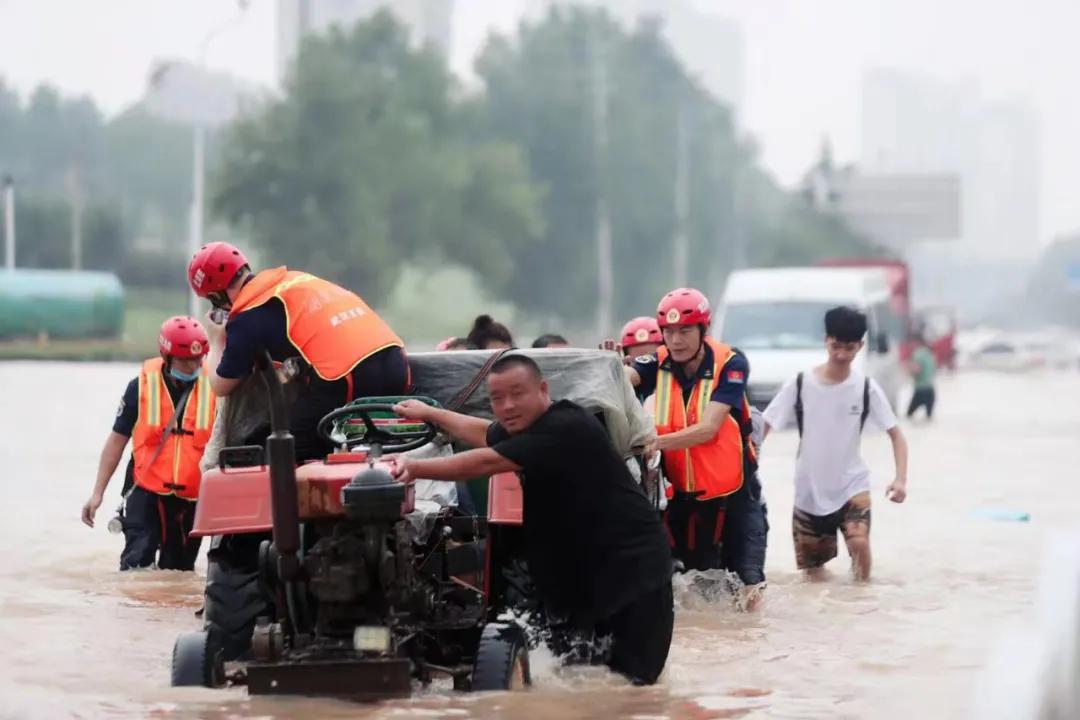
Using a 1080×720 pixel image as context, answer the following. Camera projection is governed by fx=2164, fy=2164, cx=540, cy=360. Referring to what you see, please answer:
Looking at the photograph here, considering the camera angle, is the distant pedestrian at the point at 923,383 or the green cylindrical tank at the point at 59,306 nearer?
the distant pedestrian at the point at 923,383

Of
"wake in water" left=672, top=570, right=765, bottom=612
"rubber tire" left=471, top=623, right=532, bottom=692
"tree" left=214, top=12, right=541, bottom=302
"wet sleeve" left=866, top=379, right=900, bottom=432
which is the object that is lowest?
"wake in water" left=672, top=570, right=765, bottom=612

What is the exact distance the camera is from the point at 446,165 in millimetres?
73312

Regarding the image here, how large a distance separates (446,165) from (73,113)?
80.8 ft

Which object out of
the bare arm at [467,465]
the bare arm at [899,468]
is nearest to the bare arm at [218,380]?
the bare arm at [467,465]

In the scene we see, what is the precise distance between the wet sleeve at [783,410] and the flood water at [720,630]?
38.3 inches

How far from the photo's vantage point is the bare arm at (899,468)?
1162cm

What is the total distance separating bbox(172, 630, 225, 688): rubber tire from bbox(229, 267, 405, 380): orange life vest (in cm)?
115

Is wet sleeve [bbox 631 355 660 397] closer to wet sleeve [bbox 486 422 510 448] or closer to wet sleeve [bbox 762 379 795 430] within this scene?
wet sleeve [bbox 762 379 795 430]

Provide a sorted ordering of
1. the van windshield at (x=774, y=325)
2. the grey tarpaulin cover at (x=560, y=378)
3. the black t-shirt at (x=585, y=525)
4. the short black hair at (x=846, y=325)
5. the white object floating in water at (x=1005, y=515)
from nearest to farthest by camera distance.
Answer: the black t-shirt at (x=585, y=525) → the grey tarpaulin cover at (x=560, y=378) → the short black hair at (x=846, y=325) → the white object floating in water at (x=1005, y=515) → the van windshield at (x=774, y=325)

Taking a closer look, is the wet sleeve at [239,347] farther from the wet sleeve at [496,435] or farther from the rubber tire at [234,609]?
the wet sleeve at [496,435]

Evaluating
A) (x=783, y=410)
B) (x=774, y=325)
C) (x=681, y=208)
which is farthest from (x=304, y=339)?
Answer: (x=681, y=208)

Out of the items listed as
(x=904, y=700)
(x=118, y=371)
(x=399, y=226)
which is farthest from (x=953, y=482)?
(x=399, y=226)

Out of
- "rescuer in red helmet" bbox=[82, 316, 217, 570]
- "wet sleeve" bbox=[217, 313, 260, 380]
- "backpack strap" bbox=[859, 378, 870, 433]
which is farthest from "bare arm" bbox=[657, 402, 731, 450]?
"wet sleeve" bbox=[217, 313, 260, 380]

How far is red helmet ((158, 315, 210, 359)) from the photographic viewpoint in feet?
37.5
